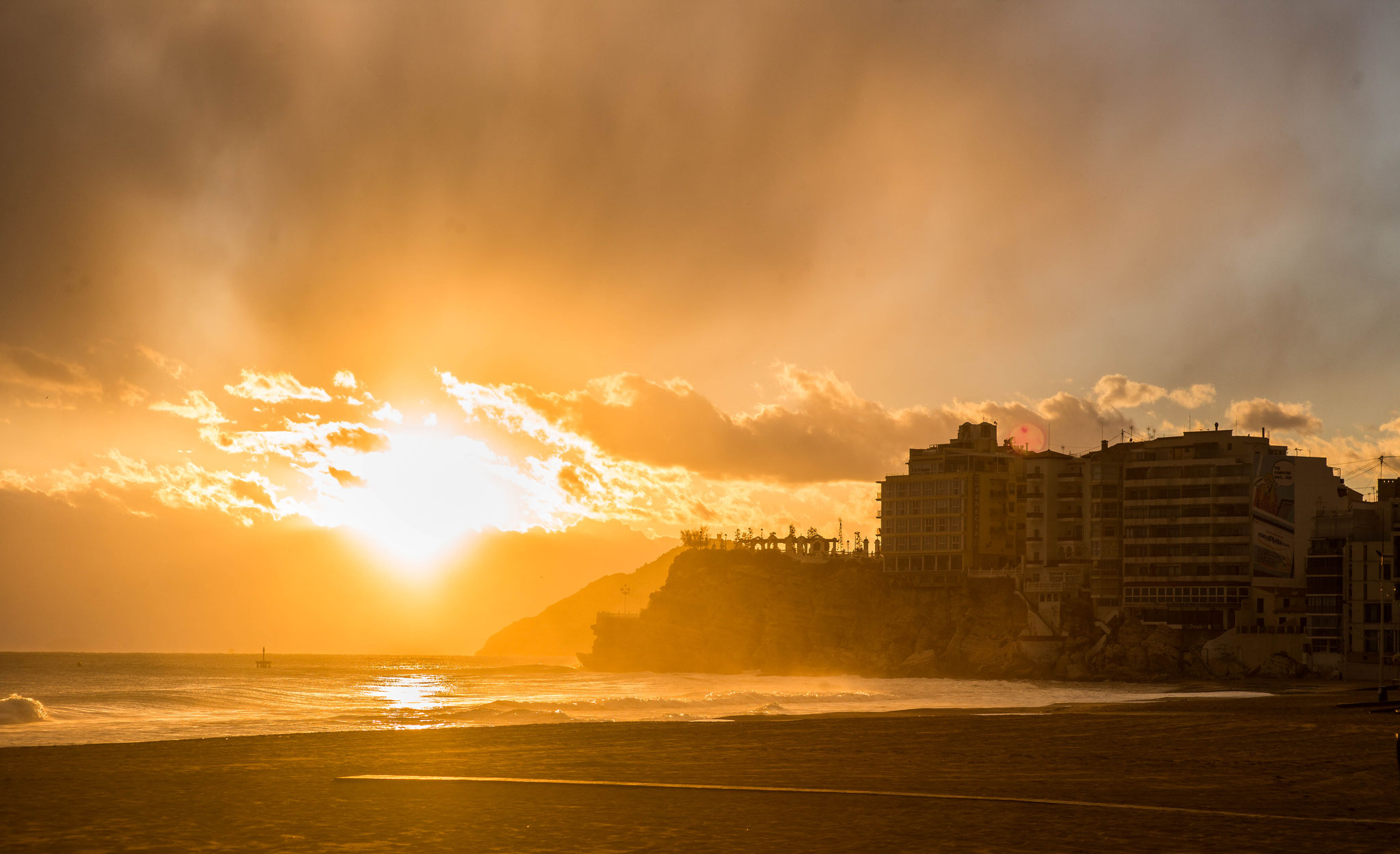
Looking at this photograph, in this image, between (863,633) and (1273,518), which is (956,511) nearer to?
(863,633)

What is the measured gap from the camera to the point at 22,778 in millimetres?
28172

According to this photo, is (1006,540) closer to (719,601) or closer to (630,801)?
(719,601)

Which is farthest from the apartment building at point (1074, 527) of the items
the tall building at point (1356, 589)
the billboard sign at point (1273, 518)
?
the tall building at point (1356, 589)

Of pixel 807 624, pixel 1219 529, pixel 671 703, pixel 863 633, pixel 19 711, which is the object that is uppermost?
pixel 1219 529

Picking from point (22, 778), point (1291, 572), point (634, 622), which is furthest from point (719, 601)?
point (22, 778)

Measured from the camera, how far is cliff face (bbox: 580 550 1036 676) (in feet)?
486

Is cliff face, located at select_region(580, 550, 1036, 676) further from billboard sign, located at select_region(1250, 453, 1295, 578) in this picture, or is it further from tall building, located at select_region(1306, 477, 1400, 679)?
tall building, located at select_region(1306, 477, 1400, 679)

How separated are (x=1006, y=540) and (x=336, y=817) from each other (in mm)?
149637

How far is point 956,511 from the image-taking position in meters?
160

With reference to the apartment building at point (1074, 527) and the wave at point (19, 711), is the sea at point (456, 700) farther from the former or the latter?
the apartment building at point (1074, 527)

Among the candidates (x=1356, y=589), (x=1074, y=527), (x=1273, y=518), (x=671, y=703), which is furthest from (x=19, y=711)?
(x=1273, y=518)

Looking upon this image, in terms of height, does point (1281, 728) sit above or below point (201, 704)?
above

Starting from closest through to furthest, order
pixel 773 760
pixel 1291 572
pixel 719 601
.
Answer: pixel 773 760, pixel 1291 572, pixel 719 601

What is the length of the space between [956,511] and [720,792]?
140 meters
